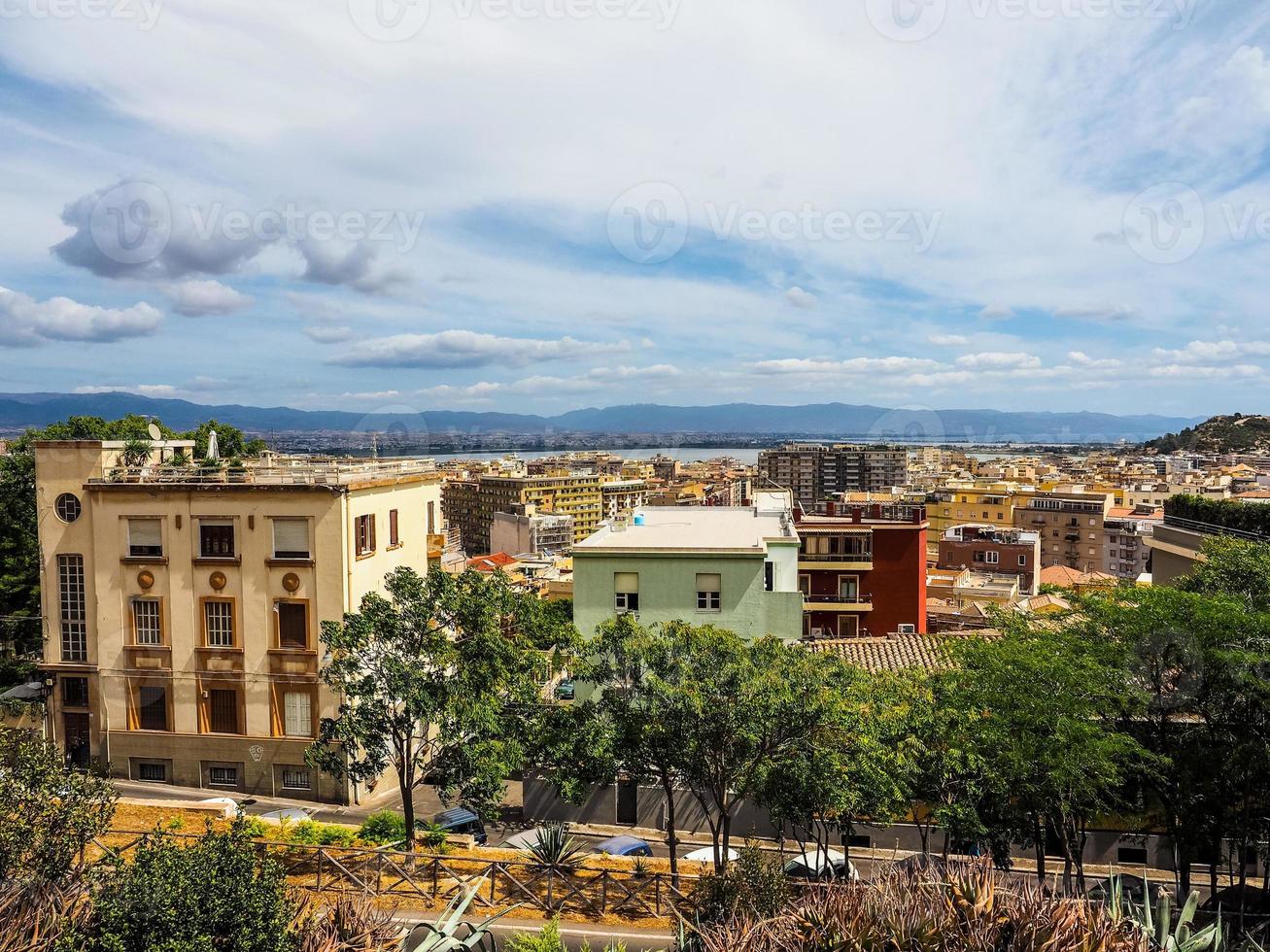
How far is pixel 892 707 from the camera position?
1706 centimetres

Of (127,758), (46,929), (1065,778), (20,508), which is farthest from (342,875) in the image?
(20,508)

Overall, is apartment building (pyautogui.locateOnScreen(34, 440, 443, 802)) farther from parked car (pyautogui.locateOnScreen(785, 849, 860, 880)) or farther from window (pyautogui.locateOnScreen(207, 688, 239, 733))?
parked car (pyautogui.locateOnScreen(785, 849, 860, 880))

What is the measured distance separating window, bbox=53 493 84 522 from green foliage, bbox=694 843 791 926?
25943mm

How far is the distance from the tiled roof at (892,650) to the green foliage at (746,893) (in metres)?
13.2

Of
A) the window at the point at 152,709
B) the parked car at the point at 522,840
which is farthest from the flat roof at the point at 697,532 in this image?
the window at the point at 152,709

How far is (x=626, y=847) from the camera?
21531mm

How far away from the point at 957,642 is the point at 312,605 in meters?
19.4

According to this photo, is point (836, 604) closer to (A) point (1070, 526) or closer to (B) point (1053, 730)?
(B) point (1053, 730)

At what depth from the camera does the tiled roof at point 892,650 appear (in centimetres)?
2659

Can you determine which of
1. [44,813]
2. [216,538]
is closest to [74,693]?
[216,538]

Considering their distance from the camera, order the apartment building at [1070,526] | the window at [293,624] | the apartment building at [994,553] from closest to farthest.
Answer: the window at [293,624], the apartment building at [994,553], the apartment building at [1070,526]

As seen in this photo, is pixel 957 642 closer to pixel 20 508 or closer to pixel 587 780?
pixel 587 780

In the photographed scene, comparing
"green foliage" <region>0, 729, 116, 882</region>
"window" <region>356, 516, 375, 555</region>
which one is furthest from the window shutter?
"green foliage" <region>0, 729, 116, 882</region>

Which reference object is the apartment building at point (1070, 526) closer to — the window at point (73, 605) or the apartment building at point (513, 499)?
the apartment building at point (513, 499)
